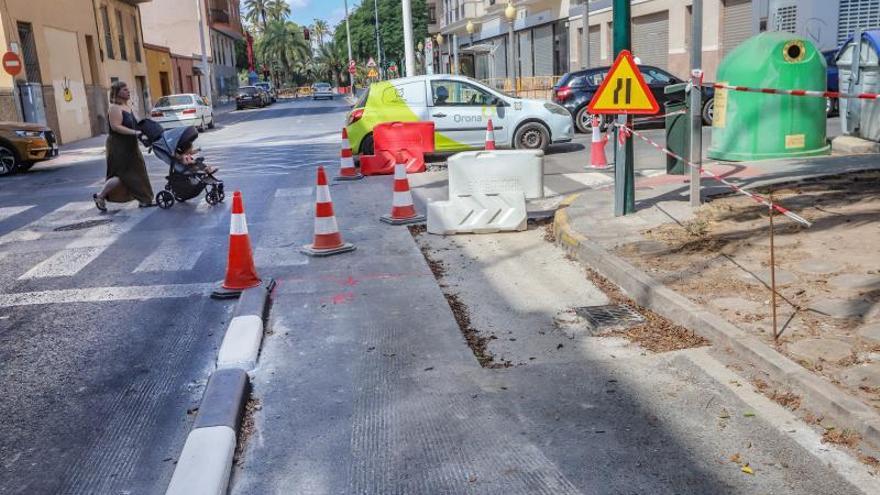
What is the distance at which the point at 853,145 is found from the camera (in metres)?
12.3

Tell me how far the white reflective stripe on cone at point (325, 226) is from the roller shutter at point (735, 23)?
2012 cm

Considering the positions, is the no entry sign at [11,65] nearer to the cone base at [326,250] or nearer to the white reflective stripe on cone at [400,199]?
the white reflective stripe on cone at [400,199]

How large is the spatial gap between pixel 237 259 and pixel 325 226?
142 centimetres

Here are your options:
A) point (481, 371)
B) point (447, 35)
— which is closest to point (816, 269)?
point (481, 371)

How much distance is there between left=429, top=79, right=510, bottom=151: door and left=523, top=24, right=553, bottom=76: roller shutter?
27936 mm

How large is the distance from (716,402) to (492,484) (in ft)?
4.60

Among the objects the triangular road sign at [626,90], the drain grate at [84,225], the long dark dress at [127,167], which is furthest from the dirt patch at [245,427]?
the long dark dress at [127,167]

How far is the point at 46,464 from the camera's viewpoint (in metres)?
3.77

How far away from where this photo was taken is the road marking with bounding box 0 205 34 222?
11109 mm

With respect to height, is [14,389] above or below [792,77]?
below

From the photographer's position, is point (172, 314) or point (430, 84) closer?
point (172, 314)

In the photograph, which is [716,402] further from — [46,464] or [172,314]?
[172,314]

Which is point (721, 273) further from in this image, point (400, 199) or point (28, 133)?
point (28, 133)

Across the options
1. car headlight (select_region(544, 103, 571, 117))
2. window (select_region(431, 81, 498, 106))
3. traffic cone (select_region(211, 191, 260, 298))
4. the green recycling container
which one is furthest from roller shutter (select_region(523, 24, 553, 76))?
traffic cone (select_region(211, 191, 260, 298))
